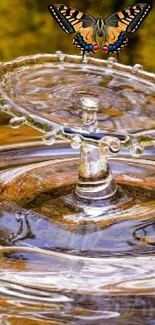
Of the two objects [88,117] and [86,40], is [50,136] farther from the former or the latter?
[86,40]

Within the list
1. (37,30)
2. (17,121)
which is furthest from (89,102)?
(37,30)

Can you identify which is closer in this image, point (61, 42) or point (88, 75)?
point (88, 75)

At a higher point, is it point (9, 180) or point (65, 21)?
point (65, 21)

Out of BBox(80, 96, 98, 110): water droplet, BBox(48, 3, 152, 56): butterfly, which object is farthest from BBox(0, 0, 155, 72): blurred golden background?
BBox(80, 96, 98, 110): water droplet

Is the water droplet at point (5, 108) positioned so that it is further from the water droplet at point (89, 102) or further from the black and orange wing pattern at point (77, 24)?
the black and orange wing pattern at point (77, 24)

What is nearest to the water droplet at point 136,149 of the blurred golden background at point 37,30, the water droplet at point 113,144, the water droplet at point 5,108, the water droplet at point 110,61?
the water droplet at point 113,144

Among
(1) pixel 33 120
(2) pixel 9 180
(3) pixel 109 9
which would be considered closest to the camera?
(1) pixel 33 120

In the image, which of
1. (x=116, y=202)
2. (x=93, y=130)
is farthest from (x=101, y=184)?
(x=93, y=130)

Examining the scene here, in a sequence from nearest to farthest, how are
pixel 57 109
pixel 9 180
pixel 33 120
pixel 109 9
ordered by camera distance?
1. pixel 33 120
2. pixel 57 109
3. pixel 9 180
4. pixel 109 9

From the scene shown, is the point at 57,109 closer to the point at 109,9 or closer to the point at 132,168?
the point at 132,168
